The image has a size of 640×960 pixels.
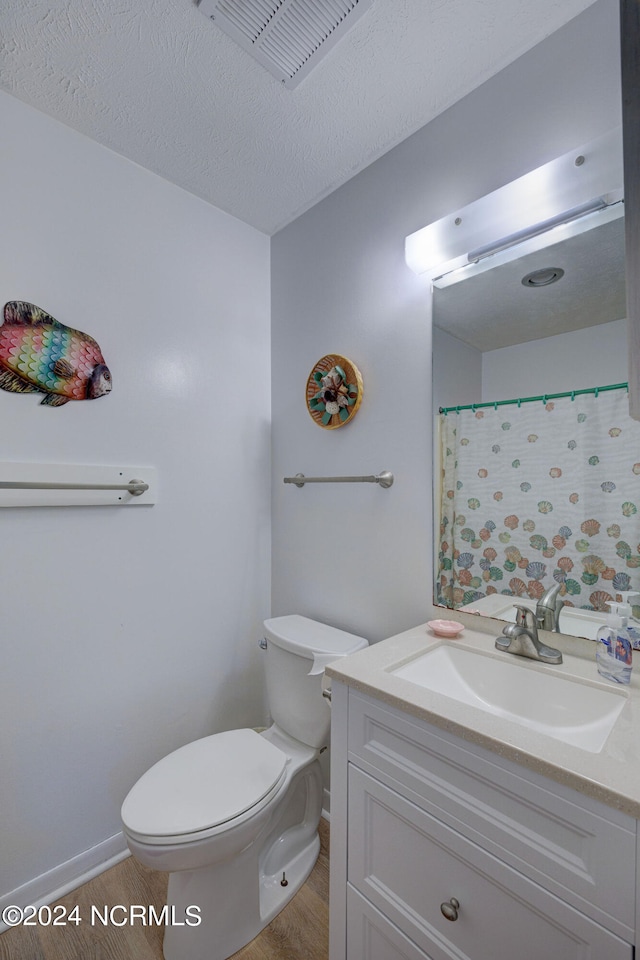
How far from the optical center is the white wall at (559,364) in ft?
3.37

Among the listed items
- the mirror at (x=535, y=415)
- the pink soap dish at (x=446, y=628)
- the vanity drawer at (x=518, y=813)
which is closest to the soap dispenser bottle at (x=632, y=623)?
the mirror at (x=535, y=415)

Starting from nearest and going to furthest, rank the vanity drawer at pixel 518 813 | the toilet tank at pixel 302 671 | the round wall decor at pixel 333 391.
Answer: the vanity drawer at pixel 518 813
the toilet tank at pixel 302 671
the round wall decor at pixel 333 391

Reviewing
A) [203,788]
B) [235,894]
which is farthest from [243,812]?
[235,894]

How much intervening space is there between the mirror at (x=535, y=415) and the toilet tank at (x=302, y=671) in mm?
385

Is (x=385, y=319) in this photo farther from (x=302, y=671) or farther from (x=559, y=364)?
(x=302, y=671)

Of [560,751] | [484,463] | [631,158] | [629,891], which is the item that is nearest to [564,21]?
[631,158]

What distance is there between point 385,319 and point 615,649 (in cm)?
116

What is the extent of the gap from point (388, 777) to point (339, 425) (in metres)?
1.10

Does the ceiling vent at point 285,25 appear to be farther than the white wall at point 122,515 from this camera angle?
No

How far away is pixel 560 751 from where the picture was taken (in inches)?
26.4

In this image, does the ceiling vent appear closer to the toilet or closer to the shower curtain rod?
the shower curtain rod

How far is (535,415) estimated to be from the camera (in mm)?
1146

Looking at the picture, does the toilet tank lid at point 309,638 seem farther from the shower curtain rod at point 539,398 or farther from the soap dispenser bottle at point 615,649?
the shower curtain rod at point 539,398

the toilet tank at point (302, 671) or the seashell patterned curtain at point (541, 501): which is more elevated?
the seashell patterned curtain at point (541, 501)
